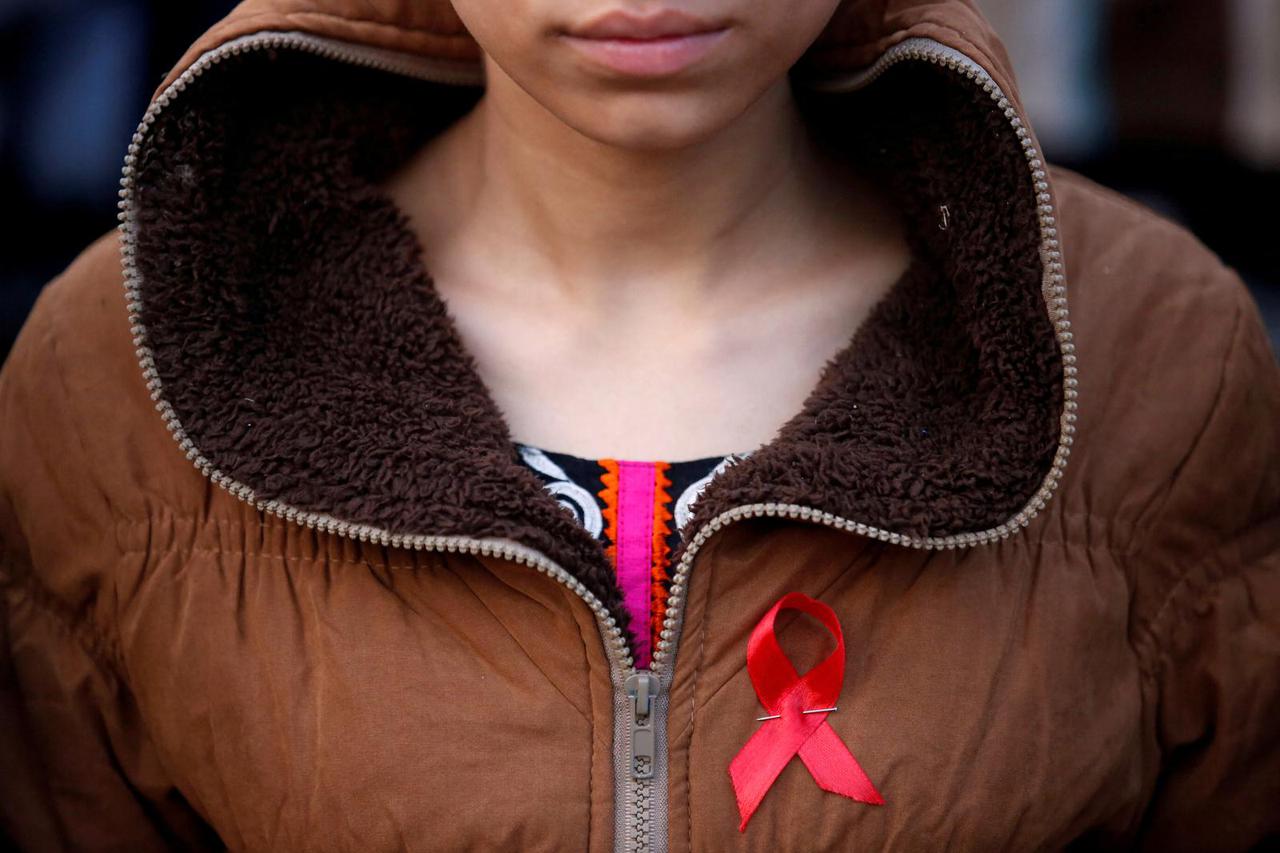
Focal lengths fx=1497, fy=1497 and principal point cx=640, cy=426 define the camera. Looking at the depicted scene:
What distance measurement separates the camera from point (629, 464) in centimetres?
122

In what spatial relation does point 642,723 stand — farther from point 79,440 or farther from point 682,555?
point 79,440

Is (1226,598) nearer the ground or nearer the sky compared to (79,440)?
nearer the ground

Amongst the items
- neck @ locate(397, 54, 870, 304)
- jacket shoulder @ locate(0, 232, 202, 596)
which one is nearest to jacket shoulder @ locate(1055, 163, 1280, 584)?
neck @ locate(397, 54, 870, 304)

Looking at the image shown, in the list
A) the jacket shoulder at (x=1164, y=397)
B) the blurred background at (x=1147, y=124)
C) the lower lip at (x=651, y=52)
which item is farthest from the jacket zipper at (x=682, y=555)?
the blurred background at (x=1147, y=124)

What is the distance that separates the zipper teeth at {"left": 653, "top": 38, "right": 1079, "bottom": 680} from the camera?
1.12 meters

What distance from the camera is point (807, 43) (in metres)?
1.14

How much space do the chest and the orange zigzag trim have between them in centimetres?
4

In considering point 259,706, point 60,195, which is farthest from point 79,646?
point 60,195

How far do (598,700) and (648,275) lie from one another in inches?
15.6

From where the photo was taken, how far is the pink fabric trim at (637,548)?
1177 millimetres

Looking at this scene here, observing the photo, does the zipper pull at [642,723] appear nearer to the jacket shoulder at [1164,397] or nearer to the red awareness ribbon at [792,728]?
the red awareness ribbon at [792,728]

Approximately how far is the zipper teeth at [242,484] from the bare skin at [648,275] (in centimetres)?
15

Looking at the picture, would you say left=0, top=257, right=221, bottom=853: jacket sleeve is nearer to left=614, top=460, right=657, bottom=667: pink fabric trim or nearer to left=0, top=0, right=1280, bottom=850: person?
left=0, top=0, right=1280, bottom=850: person

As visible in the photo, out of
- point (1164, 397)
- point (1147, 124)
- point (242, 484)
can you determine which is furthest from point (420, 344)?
point (1147, 124)
